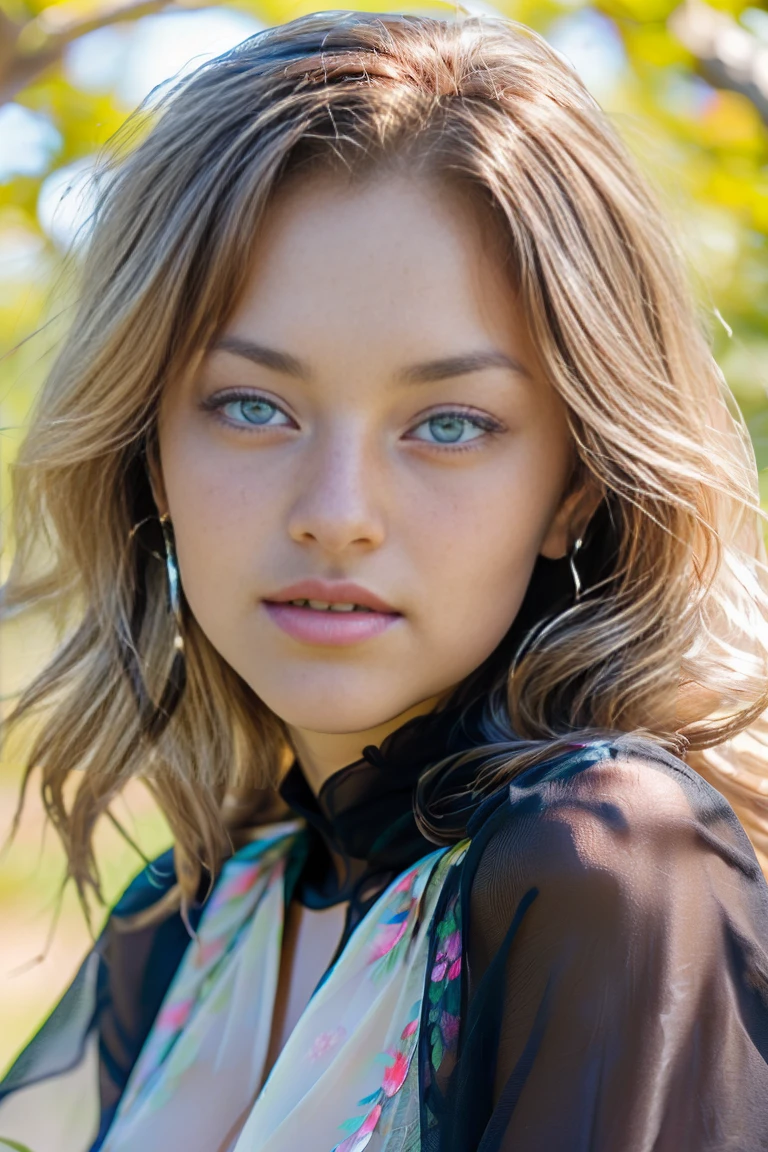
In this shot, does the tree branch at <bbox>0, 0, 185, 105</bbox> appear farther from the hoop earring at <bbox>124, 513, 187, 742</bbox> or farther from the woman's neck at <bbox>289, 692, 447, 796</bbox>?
the woman's neck at <bbox>289, 692, 447, 796</bbox>

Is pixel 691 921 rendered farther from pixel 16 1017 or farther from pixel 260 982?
pixel 16 1017

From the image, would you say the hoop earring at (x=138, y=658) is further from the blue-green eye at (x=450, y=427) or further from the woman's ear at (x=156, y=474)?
the blue-green eye at (x=450, y=427)

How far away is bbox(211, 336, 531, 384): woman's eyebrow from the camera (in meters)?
1.30

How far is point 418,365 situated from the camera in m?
1.29

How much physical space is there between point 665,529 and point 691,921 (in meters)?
0.55

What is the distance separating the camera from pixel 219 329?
1392mm

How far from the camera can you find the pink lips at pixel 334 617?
1336 mm

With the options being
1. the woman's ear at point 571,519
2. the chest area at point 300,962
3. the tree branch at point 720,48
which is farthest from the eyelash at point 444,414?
the tree branch at point 720,48

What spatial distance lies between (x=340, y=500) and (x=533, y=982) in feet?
1.69

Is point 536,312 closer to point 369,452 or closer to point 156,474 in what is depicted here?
point 369,452

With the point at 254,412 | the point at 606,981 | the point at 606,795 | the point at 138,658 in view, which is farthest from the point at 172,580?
the point at 606,981

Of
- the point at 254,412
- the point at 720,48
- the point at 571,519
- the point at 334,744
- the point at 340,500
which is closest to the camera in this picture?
the point at 340,500

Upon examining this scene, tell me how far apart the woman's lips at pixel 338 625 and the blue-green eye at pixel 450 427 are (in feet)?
0.66

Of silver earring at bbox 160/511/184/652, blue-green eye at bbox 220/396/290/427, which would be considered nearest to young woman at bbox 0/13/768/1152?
blue-green eye at bbox 220/396/290/427
